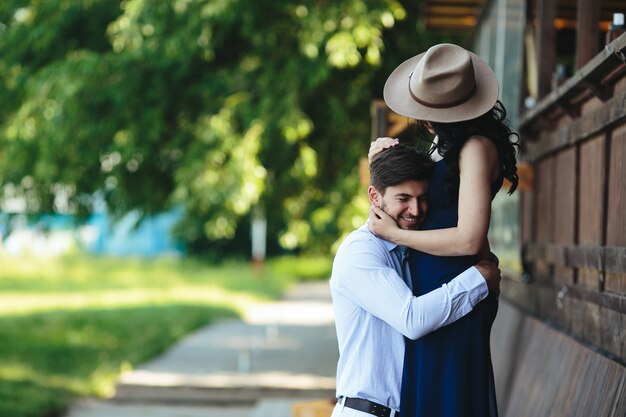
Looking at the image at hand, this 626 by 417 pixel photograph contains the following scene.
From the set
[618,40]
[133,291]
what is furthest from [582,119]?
[133,291]

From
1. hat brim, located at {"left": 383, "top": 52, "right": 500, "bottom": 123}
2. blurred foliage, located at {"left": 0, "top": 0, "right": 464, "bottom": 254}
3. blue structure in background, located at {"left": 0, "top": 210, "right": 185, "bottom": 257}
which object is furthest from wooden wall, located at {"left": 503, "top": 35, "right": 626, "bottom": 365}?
blue structure in background, located at {"left": 0, "top": 210, "right": 185, "bottom": 257}

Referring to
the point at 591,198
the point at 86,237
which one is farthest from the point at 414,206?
the point at 86,237

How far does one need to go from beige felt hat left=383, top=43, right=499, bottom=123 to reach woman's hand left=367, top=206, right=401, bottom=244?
32cm

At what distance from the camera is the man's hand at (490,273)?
3.28 meters

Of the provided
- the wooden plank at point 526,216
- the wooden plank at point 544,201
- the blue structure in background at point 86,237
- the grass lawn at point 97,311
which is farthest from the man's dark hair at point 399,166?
the blue structure in background at point 86,237

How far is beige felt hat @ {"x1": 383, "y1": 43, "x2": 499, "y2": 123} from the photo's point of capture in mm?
3336

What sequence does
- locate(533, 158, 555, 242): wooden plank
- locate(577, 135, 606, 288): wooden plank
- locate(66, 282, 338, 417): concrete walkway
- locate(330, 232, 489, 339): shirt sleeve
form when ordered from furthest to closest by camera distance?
locate(66, 282, 338, 417): concrete walkway, locate(533, 158, 555, 242): wooden plank, locate(577, 135, 606, 288): wooden plank, locate(330, 232, 489, 339): shirt sleeve

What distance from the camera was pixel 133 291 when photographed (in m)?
24.4

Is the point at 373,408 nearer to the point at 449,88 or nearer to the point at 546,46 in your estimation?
the point at 449,88

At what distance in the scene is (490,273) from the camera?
329 cm

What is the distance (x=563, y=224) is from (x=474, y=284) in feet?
8.84

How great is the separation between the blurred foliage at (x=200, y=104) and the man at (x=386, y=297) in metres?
6.11

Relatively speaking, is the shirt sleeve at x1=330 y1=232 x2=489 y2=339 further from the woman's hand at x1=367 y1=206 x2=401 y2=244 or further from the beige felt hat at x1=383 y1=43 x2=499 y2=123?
the beige felt hat at x1=383 y1=43 x2=499 y2=123

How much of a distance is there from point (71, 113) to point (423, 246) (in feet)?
26.4
